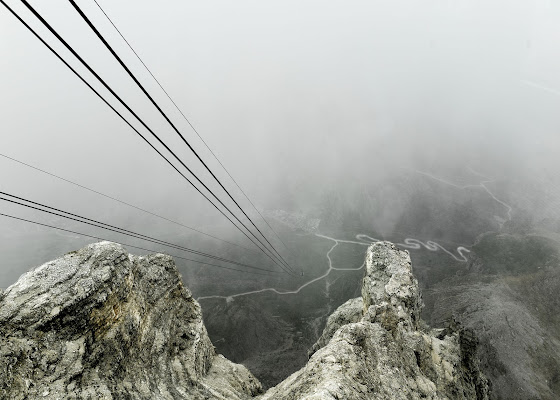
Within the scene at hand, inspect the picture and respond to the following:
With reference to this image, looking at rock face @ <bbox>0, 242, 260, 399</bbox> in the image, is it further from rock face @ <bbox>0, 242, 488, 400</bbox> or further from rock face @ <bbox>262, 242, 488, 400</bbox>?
rock face @ <bbox>262, 242, 488, 400</bbox>

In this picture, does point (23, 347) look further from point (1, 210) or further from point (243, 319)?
point (1, 210)

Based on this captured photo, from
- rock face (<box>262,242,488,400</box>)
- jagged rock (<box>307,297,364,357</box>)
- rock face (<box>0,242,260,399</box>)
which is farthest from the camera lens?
jagged rock (<box>307,297,364,357</box>)

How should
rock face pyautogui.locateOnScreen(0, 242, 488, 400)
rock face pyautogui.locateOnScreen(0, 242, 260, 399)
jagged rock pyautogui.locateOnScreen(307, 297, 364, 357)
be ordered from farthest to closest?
jagged rock pyautogui.locateOnScreen(307, 297, 364, 357)
rock face pyautogui.locateOnScreen(0, 242, 488, 400)
rock face pyautogui.locateOnScreen(0, 242, 260, 399)

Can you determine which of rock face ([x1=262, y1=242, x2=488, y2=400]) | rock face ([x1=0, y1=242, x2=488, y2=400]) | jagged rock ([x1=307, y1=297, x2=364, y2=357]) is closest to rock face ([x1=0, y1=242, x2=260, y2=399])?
rock face ([x1=0, y1=242, x2=488, y2=400])

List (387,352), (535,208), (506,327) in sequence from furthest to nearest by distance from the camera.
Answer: (535,208) < (506,327) < (387,352)

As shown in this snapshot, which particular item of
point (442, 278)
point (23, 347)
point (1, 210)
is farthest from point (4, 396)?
point (1, 210)

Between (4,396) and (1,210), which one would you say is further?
(1,210)
